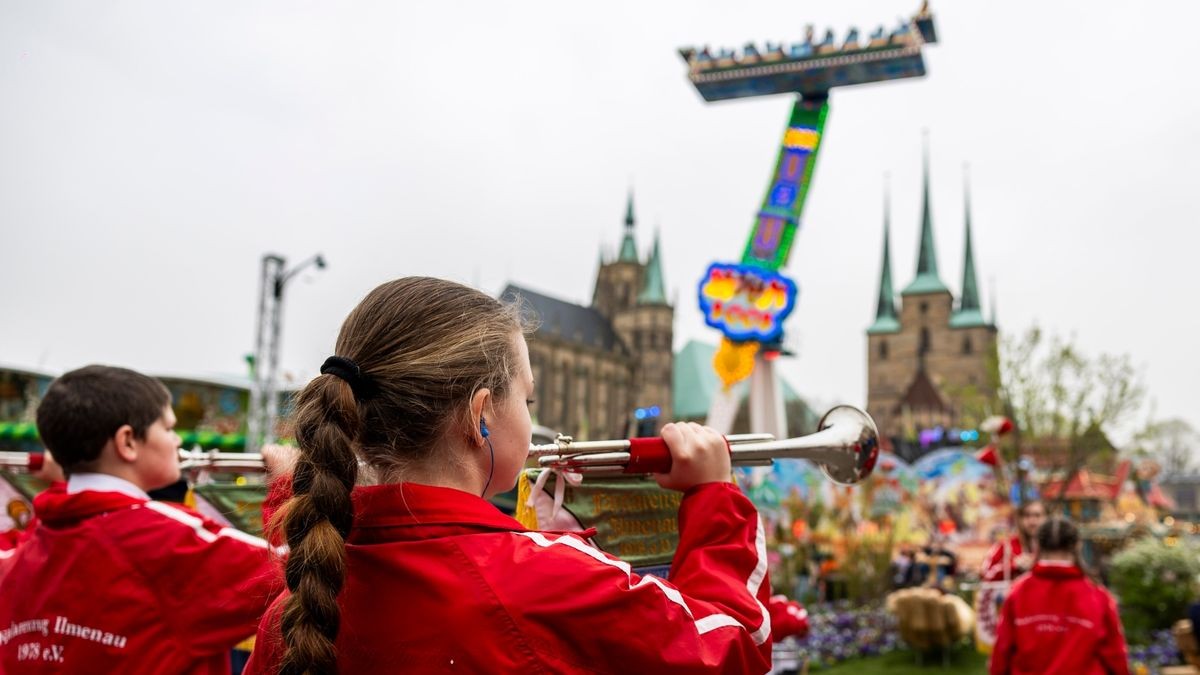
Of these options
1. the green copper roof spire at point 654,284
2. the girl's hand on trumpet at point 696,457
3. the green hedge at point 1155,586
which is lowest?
the green hedge at point 1155,586

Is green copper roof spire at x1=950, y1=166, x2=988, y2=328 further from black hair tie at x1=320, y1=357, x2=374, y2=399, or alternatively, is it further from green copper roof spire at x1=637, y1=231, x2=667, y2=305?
black hair tie at x1=320, y1=357, x2=374, y2=399

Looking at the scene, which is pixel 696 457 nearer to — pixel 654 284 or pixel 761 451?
pixel 761 451

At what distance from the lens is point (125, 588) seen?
2.10m

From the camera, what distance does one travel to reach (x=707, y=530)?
1.50 m

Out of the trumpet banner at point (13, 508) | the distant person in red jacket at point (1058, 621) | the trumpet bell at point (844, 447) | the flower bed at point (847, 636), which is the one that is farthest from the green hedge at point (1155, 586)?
the trumpet banner at point (13, 508)

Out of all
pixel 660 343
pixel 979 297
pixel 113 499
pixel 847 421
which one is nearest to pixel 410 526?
pixel 847 421

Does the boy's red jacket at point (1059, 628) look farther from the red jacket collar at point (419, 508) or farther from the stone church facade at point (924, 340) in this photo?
the stone church facade at point (924, 340)

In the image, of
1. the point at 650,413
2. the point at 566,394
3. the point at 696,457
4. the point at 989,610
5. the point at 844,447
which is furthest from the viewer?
the point at 566,394

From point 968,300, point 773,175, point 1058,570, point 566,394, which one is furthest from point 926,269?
point 1058,570

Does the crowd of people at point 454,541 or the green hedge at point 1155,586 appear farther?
the green hedge at point 1155,586

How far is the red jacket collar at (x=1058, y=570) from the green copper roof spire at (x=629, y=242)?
253ft

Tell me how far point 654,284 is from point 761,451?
3106 inches

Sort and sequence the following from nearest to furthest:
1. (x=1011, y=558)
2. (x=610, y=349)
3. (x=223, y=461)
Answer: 1. (x=223, y=461)
2. (x=1011, y=558)
3. (x=610, y=349)

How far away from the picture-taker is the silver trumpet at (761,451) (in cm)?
165
